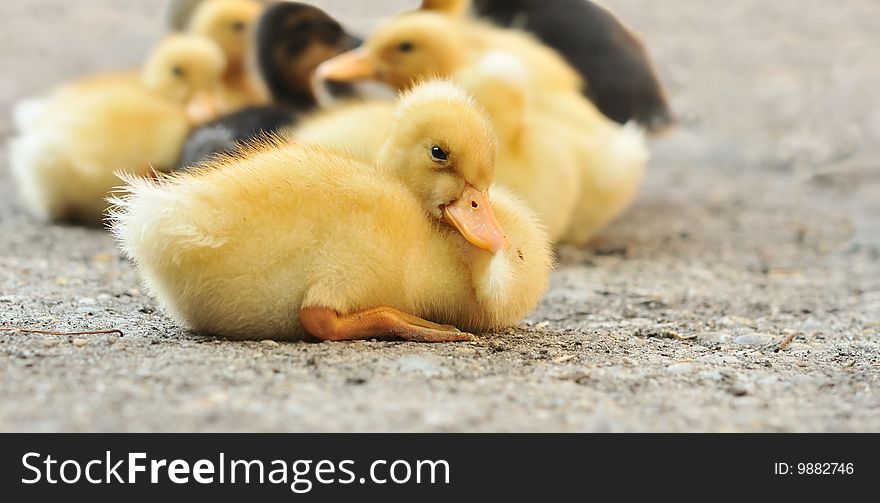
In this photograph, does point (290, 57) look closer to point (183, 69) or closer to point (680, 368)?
point (183, 69)

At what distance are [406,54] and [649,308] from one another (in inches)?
51.6

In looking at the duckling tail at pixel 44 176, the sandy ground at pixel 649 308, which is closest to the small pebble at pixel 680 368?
the sandy ground at pixel 649 308

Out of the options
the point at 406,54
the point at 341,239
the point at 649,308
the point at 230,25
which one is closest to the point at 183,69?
the point at 230,25

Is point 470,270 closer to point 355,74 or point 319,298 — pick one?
point 319,298

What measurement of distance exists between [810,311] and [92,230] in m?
2.61

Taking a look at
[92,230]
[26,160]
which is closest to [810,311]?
[92,230]

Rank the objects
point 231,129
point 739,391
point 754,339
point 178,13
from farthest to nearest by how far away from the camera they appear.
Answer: point 178,13, point 231,129, point 754,339, point 739,391

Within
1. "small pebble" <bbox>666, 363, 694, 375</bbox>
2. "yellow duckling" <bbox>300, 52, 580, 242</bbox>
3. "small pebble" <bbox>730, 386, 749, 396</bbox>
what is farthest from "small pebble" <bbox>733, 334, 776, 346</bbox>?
"yellow duckling" <bbox>300, 52, 580, 242</bbox>

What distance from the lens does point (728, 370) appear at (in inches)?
90.6

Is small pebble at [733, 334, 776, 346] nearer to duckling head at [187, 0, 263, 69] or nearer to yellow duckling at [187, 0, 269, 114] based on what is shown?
yellow duckling at [187, 0, 269, 114]

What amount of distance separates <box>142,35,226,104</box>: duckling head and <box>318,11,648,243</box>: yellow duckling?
34.0 inches

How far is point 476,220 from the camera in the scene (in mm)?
2404

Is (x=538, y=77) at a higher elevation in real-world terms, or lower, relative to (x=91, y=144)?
higher

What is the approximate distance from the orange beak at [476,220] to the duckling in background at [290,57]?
1.65 meters
